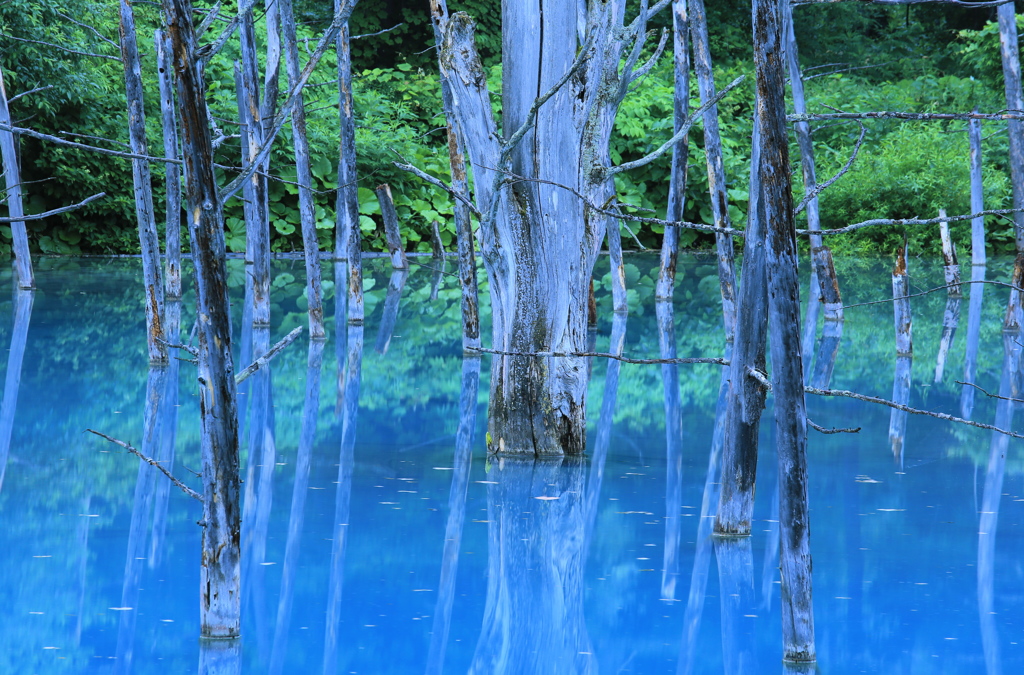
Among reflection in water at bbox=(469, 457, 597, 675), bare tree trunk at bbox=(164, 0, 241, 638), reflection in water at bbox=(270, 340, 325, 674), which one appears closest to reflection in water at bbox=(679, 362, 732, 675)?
reflection in water at bbox=(469, 457, 597, 675)

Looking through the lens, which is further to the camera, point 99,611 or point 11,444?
point 11,444

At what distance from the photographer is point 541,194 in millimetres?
7105

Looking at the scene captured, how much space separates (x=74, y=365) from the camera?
34.0 feet

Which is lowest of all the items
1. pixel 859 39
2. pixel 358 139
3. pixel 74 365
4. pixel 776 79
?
pixel 74 365

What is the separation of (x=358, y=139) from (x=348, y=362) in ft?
49.0

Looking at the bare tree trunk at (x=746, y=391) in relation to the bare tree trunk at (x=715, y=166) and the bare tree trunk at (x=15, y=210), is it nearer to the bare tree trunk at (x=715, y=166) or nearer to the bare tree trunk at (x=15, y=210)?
the bare tree trunk at (x=715, y=166)

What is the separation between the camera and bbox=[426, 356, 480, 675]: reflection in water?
430cm

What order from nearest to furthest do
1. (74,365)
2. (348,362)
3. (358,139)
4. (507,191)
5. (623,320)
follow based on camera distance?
(507,191) < (74,365) < (348,362) < (623,320) < (358,139)

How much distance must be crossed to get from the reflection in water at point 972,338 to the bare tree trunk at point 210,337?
123 inches

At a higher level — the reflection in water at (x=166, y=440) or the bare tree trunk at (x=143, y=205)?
the bare tree trunk at (x=143, y=205)

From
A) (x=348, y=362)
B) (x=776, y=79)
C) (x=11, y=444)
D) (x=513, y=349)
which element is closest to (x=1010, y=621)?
(x=776, y=79)

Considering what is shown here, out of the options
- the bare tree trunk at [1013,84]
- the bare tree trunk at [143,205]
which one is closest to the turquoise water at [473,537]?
the bare tree trunk at [143,205]

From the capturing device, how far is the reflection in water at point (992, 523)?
433 cm

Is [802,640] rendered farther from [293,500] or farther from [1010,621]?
[293,500]
